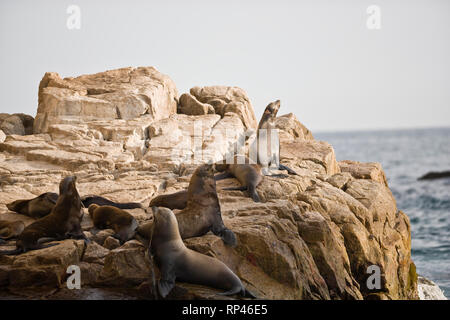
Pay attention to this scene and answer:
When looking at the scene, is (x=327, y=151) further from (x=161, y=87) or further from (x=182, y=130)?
(x=161, y=87)

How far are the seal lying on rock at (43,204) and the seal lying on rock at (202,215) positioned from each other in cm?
149

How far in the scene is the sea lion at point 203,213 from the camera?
19.8 feet

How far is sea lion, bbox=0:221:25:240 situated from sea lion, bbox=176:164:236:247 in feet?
6.64

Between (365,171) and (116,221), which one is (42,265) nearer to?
(116,221)

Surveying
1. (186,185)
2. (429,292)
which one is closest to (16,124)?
(186,185)

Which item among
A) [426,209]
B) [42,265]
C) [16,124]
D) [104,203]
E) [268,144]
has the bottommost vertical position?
[426,209]

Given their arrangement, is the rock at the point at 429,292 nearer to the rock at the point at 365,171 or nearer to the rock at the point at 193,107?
the rock at the point at 365,171

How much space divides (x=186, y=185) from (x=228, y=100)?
22.1ft

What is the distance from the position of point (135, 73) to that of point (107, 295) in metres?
10.5

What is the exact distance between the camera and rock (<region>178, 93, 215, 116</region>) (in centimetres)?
1459

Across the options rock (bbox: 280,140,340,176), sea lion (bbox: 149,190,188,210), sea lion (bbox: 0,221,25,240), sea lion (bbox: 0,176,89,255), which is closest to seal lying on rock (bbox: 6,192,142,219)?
sea lion (bbox: 149,190,188,210)

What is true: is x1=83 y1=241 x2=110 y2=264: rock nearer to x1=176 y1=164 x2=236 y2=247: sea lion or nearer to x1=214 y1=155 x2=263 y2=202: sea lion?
x1=176 y1=164 x2=236 y2=247: sea lion

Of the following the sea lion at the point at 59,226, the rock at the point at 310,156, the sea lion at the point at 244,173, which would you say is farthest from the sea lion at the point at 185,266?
the rock at the point at 310,156

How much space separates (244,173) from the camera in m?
8.71
